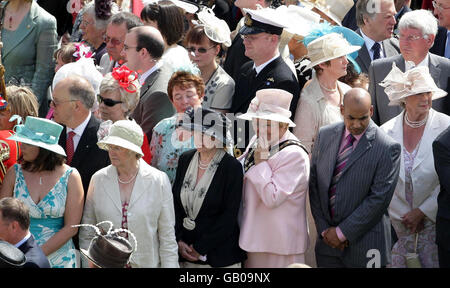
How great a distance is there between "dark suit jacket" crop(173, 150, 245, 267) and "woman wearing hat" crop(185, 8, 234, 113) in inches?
46.4

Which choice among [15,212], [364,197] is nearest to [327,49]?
[364,197]

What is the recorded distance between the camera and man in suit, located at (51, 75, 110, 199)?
7.59 m

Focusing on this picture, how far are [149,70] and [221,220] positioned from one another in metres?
1.89

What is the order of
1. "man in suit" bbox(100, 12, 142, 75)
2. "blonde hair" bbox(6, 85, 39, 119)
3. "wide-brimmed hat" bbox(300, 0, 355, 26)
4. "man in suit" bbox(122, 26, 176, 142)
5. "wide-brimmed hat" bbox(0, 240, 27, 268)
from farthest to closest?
"wide-brimmed hat" bbox(300, 0, 355, 26), "man in suit" bbox(100, 12, 142, 75), "man in suit" bbox(122, 26, 176, 142), "blonde hair" bbox(6, 85, 39, 119), "wide-brimmed hat" bbox(0, 240, 27, 268)

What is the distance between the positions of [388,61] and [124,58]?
2.44m

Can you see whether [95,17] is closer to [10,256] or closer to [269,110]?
[269,110]

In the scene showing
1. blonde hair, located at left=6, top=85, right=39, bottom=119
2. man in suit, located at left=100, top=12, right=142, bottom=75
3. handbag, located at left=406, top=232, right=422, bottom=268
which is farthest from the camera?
man in suit, located at left=100, top=12, right=142, bottom=75

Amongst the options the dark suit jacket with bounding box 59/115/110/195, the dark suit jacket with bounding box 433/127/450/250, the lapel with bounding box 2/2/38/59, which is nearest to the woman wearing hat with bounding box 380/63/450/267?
the dark suit jacket with bounding box 433/127/450/250

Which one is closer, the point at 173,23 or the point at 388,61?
the point at 388,61

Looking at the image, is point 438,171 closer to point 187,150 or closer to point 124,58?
point 187,150

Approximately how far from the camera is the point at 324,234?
7301mm

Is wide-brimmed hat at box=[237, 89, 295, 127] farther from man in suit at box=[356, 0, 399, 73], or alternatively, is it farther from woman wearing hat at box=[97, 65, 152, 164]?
man in suit at box=[356, 0, 399, 73]

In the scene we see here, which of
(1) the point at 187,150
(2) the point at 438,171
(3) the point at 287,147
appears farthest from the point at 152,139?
(2) the point at 438,171

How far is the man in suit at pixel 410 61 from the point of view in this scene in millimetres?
8453
